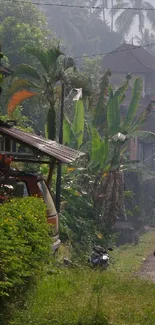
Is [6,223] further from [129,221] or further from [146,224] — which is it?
[146,224]

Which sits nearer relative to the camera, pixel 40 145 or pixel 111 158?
pixel 40 145

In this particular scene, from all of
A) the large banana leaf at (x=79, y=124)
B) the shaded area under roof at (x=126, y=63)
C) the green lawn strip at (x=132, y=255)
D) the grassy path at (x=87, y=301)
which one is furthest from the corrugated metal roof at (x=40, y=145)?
the shaded area under roof at (x=126, y=63)

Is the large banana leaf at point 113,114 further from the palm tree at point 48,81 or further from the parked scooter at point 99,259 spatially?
the parked scooter at point 99,259

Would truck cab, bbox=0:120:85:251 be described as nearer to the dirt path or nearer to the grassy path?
the grassy path

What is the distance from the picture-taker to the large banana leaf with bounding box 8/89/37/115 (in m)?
18.2

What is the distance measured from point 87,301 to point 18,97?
12.6 metres

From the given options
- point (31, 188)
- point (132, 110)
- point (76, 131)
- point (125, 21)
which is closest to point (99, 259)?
point (31, 188)

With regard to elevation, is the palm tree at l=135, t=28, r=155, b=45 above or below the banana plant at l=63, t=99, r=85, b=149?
above

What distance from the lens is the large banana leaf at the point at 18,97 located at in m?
18.2

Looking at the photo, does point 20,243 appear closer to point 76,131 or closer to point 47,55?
point 47,55

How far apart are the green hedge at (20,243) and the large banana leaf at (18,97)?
10.4m

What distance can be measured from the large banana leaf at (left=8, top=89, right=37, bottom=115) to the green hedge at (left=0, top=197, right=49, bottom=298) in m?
10.4

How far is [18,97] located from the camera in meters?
18.4

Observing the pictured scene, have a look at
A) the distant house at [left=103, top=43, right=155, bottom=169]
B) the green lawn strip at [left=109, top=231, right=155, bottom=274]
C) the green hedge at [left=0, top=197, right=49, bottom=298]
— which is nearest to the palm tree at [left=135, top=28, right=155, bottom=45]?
the distant house at [left=103, top=43, right=155, bottom=169]
